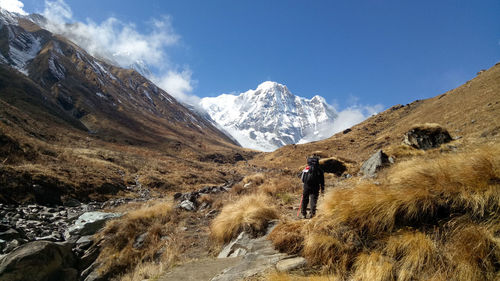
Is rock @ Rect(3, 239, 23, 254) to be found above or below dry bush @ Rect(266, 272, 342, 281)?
below

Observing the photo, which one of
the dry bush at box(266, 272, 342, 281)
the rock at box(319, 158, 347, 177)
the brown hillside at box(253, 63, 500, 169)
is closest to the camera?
the dry bush at box(266, 272, 342, 281)

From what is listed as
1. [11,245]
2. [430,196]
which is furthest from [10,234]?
[430,196]

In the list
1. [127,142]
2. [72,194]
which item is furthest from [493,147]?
[127,142]

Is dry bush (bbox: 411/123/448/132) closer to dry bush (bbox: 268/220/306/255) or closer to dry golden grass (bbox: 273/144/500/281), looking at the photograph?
dry golden grass (bbox: 273/144/500/281)

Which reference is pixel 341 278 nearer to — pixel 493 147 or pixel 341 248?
pixel 341 248

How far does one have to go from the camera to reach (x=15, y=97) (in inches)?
1718

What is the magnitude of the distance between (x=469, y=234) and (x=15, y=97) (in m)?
65.2

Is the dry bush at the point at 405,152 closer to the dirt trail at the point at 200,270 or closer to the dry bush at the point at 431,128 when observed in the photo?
the dry bush at the point at 431,128

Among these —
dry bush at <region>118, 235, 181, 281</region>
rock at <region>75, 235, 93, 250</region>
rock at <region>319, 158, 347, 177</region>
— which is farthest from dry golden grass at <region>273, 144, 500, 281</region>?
rock at <region>319, 158, 347, 177</region>

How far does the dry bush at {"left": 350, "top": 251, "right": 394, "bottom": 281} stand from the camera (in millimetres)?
2844

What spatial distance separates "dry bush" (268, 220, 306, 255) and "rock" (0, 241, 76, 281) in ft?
21.5

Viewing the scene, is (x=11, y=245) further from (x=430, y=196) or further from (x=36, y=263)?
(x=430, y=196)

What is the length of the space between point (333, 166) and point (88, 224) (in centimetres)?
1599

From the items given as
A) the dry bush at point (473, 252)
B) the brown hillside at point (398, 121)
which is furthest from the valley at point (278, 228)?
the brown hillside at point (398, 121)
